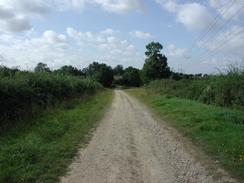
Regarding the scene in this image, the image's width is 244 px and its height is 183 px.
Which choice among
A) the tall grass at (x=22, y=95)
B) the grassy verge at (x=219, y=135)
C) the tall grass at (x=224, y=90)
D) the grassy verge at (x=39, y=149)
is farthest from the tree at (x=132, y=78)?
the grassy verge at (x=39, y=149)

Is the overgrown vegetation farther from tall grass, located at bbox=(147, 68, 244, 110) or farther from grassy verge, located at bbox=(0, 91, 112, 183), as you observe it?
tall grass, located at bbox=(147, 68, 244, 110)

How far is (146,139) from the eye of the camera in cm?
1236

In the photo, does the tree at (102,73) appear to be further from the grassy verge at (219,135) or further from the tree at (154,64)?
the grassy verge at (219,135)

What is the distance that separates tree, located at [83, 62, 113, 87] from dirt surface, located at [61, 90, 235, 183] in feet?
357

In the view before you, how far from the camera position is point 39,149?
966 centimetres

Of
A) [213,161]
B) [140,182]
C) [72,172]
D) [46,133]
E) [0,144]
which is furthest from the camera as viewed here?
[46,133]

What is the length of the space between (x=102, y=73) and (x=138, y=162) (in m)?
116

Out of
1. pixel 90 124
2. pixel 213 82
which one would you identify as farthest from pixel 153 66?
pixel 90 124

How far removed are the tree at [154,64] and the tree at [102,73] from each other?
112ft

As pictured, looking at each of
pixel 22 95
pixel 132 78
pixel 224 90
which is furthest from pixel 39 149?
pixel 132 78

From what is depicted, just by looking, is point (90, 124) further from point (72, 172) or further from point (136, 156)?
point (72, 172)

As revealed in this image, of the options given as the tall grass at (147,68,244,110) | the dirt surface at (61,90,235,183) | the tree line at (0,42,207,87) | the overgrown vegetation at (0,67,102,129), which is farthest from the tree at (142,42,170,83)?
the dirt surface at (61,90,235,183)

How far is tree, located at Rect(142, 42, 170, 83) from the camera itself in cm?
8819

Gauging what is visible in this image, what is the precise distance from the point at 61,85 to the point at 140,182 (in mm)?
21822
